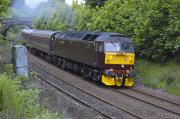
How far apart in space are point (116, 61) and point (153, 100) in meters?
4.13

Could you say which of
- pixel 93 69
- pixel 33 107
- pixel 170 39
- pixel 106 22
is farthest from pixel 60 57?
pixel 33 107

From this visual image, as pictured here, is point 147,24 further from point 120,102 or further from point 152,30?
point 120,102

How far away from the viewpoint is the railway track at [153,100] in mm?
16583

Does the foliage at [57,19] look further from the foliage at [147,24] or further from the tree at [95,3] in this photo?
the foliage at [147,24]

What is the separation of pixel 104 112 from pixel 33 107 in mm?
4783

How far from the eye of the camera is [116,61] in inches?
862

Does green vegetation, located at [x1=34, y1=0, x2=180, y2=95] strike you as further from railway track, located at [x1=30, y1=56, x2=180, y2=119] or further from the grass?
railway track, located at [x1=30, y1=56, x2=180, y2=119]

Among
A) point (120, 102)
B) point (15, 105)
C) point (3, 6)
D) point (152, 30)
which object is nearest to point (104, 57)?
point (152, 30)

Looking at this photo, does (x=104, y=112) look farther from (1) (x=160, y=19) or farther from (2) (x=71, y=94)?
(1) (x=160, y=19)

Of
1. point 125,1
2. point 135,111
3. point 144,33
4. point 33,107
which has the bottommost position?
point 135,111

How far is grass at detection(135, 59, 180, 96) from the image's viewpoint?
2083 cm

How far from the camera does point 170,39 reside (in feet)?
73.5

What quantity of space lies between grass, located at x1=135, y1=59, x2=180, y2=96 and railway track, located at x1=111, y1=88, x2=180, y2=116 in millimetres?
1381

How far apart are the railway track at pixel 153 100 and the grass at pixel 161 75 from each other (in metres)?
1.38
